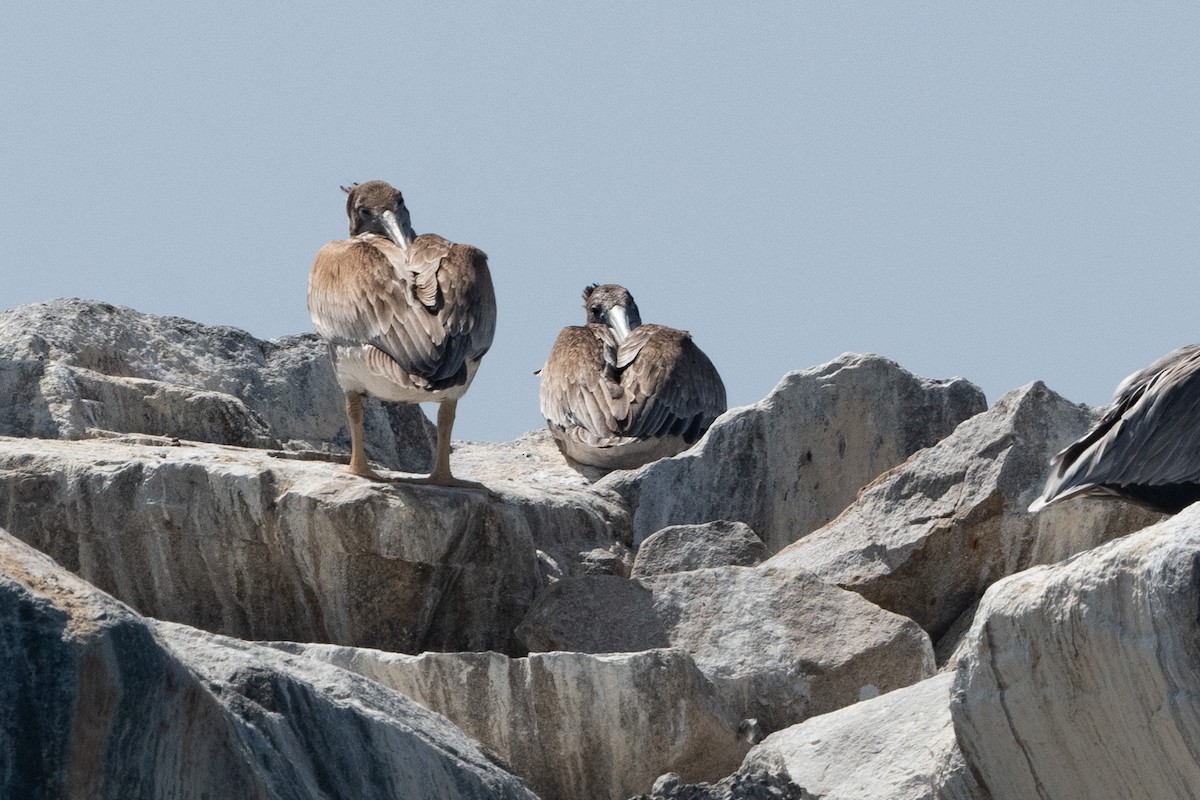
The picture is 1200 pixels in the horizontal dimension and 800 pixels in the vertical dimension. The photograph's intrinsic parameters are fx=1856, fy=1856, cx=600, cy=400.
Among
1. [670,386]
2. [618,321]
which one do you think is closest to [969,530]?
[670,386]

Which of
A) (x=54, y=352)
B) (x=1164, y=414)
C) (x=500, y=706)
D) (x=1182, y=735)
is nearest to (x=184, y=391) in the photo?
(x=54, y=352)

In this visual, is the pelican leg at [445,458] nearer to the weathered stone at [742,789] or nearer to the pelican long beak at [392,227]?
the pelican long beak at [392,227]

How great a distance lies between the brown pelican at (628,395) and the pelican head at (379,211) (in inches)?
106

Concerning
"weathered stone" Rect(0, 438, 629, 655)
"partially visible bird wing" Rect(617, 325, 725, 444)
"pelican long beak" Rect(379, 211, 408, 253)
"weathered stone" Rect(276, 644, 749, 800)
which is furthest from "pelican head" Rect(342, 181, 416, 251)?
"weathered stone" Rect(276, 644, 749, 800)

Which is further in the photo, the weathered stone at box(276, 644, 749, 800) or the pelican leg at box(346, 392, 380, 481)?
the pelican leg at box(346, 392, 380, 481)

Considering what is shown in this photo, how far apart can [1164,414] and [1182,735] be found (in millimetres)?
2262

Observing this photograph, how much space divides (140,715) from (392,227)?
6.55m

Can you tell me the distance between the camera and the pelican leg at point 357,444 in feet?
26.1

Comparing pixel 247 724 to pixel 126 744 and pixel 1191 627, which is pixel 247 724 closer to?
pixel 126 744

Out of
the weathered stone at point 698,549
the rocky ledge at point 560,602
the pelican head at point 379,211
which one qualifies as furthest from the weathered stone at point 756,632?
the pelican head at point 379,211

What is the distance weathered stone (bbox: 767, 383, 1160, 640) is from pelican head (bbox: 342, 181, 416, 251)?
10.8 ft

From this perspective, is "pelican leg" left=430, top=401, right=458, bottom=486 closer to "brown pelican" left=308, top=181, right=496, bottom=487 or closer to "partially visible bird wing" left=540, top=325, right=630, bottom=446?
"brown pelican" left=308, top=181, right=496, bottom=487

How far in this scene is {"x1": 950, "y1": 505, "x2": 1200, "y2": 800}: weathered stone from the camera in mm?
3838

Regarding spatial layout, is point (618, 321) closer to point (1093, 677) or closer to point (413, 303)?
point (413, 303)
